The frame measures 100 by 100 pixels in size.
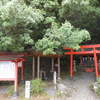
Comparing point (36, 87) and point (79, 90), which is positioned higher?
point (36, 87)

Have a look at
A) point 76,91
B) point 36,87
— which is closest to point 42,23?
point 36,87

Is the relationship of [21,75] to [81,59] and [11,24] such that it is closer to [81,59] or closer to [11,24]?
[11,24]

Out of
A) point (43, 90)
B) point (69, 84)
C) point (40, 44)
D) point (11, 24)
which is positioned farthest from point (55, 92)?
point (11, 24)

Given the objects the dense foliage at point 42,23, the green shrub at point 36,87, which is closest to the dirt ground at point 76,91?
the green shrub at point 36,87

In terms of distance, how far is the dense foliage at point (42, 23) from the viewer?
309 inches

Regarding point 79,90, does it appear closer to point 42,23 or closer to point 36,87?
point 36,87

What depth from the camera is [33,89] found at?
817 centimetres

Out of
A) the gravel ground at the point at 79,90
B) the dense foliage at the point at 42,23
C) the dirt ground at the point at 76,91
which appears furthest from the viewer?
the gravel ground at the point at 79,90

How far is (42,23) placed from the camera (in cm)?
989

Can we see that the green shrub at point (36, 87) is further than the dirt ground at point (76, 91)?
Yes

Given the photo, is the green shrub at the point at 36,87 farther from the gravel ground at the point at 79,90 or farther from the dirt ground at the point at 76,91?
the gravel ground at the point at 79,90

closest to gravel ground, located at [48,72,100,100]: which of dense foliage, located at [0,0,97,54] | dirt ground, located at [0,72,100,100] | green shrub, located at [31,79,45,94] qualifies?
dirt ground, located at [0,72,100,100]

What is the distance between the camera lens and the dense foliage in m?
7.85

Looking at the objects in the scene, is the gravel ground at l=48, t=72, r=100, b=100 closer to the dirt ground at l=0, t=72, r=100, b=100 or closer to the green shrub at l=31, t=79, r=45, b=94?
the dirt ground at l=0, t=72, r=100, b=100
